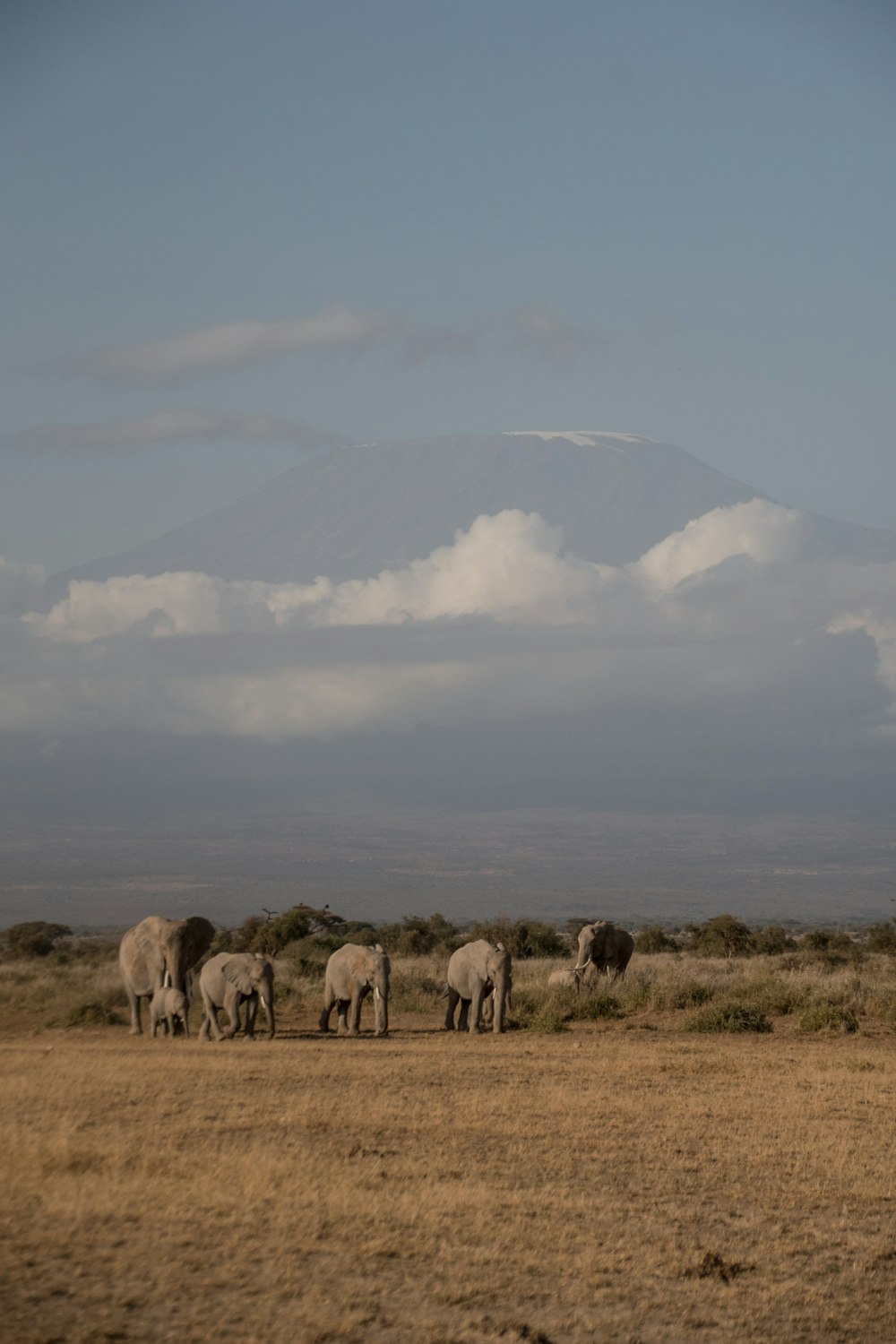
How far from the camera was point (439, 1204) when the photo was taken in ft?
38.1

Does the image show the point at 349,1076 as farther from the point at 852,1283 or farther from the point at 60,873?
the point at 60,873

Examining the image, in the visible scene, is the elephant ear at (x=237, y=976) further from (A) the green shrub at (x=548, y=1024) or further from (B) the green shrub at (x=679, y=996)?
(B) the green shrub at (x=679, y=996)

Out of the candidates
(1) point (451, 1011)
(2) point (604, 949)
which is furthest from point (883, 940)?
(1) point (451, 1011)

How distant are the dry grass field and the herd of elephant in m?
2.64

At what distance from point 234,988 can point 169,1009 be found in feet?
3.87

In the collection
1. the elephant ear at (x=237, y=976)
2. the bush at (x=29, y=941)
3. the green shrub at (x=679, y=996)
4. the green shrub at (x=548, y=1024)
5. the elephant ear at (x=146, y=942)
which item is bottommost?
the green shrub at (x=548, y=1024)

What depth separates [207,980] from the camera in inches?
982

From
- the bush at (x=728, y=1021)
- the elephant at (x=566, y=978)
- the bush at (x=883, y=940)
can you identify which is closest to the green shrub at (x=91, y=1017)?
the elephant at (x=566, y=978)

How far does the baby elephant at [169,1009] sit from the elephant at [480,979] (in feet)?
15.7

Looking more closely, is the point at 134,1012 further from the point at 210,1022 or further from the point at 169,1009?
the point at 210,1022

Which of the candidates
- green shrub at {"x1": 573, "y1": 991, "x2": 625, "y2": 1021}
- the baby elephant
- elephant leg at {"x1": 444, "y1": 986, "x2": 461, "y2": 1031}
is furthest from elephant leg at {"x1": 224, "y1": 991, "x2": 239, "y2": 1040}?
green shrub at {"x1": 573, "y1": 991, "x2": 625, "y2": 1021}

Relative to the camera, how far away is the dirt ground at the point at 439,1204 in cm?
919

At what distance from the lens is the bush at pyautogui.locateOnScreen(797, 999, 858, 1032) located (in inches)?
1035

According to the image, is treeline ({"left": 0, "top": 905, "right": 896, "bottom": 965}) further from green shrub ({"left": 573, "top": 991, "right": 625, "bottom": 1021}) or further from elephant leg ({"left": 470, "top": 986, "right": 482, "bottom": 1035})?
elephant leg ({"left": 470, "top": 986, "right": 482, "bottom": 1035})
